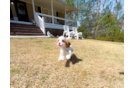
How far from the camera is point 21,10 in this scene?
8820mm

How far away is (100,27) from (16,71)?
1133 centimetres

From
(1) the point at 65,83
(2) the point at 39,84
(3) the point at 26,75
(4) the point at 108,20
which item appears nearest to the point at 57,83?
(1) the point at 65,83

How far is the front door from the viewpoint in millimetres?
8316

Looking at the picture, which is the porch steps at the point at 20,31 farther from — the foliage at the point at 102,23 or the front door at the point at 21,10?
the foliage at the point at 102,23

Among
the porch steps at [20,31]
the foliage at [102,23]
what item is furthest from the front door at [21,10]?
the foliage at [102,23]

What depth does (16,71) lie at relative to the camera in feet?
4.66

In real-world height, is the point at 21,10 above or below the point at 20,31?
above

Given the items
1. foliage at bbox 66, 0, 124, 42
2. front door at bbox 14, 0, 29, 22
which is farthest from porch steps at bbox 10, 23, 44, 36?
foliage at bbox 66, 0, 124, 42

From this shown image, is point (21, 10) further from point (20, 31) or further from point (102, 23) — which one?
point (102, 23)

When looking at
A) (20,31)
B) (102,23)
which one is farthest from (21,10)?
(102,23)

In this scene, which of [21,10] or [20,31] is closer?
[20,31]

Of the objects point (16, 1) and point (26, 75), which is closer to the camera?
point (26, 75)

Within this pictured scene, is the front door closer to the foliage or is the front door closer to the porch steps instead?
the porch steps
